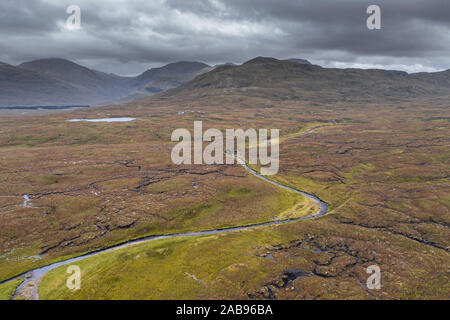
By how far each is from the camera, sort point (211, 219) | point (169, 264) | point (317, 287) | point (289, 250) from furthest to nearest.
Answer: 1. point (211, 219)
2. point (289, 250)
3. point (169, 264)
4. point (317, 287)

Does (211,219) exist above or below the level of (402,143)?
below

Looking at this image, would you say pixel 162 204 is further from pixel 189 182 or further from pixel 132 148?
pixel 132 148

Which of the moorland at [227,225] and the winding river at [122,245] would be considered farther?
the moorland at [227,225]

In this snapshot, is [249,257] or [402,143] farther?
[402,143]

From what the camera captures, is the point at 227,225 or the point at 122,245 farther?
the point at 227,225

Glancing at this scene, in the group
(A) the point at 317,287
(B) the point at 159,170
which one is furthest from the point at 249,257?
(B) the point at 159,170

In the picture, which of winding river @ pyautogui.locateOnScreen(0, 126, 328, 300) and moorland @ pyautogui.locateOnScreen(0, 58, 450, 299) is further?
moorland @ pyautogui.locateOnScreen(0, 58, 450, 299)

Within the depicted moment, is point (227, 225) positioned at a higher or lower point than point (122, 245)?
higher
